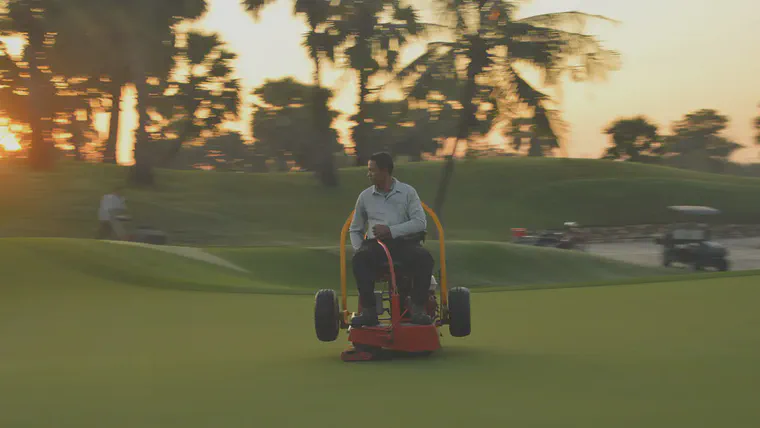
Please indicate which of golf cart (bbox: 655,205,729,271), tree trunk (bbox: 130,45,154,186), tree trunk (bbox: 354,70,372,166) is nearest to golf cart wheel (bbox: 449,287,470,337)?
golf cart (bbox: 655,205,729,271)

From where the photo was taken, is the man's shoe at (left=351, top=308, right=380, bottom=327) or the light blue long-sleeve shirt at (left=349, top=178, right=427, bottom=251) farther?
the light blue long-sleeve shirt at (left=349, top=178, right=427, bottom=251)

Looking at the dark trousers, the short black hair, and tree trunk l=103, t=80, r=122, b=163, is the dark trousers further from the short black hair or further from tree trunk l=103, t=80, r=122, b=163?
tree trunk l=103, t=80, r=122, b=163

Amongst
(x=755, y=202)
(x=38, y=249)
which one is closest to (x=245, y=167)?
(x=755, y=202)

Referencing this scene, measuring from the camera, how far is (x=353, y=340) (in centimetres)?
802

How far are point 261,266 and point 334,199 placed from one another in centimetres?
2746

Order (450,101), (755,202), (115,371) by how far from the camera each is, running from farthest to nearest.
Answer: (755,202) → (450,101) → (115,371)

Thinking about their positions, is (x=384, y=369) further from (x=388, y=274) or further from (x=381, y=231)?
(x=381, y=231)

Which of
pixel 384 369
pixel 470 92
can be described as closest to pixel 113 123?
pixel 470 92

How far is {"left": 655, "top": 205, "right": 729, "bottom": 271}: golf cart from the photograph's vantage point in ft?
88.3

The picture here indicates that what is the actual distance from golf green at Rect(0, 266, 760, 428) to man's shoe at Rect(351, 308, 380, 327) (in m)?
0.36

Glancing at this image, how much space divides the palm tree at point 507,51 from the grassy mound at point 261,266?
5239 mm

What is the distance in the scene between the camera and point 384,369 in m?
7.48

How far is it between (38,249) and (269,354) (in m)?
12.9

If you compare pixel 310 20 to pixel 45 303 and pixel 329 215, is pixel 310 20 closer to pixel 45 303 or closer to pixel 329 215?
pixel 329 215
